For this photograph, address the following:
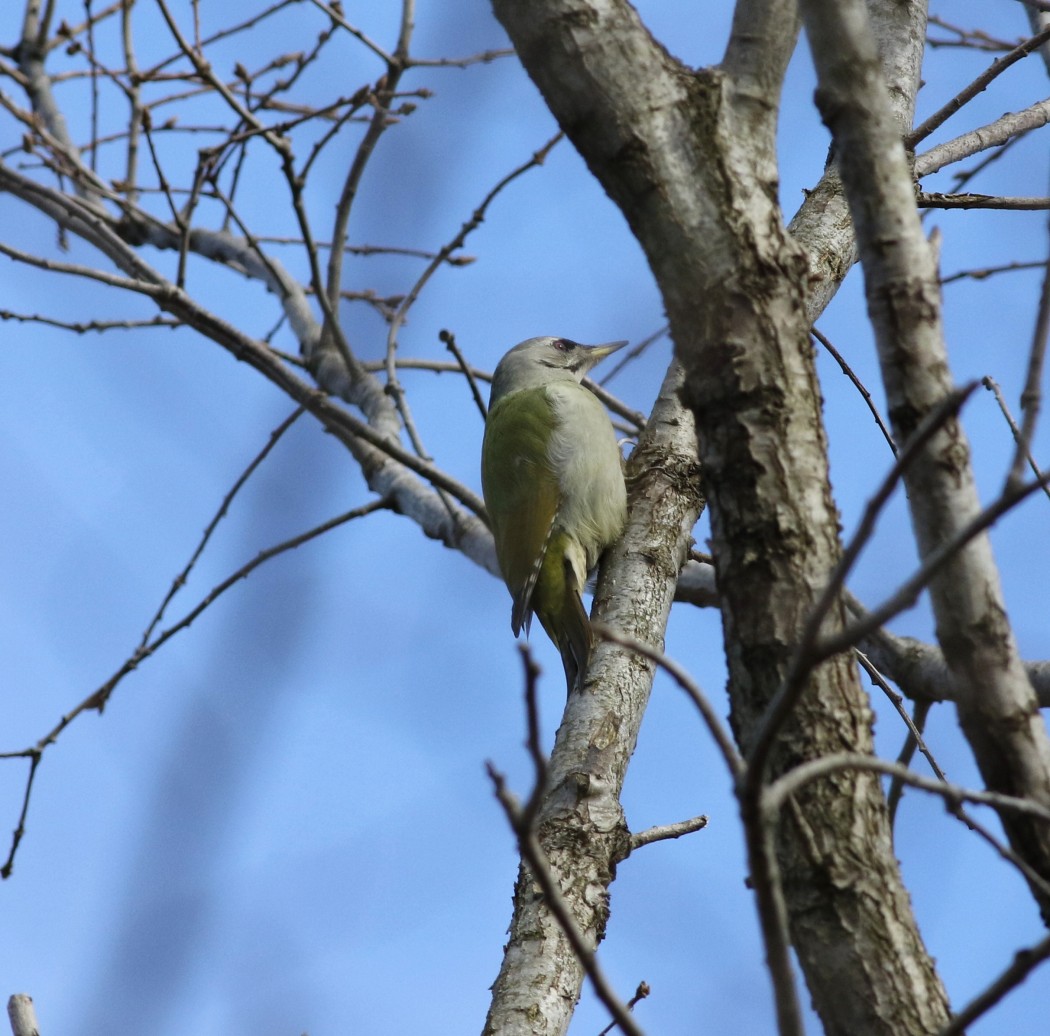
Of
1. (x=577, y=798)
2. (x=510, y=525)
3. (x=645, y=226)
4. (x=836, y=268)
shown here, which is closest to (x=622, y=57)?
(x=645, y=226)

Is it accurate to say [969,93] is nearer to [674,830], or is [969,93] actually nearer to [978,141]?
[978,141]

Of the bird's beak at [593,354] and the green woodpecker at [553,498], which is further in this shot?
the bird's beak at [593,354]

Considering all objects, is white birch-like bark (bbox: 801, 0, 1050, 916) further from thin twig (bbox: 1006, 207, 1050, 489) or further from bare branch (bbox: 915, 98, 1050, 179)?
bare branch (bbox: 915, 98, 1050, 179)

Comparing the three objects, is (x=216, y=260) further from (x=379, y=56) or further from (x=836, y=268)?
(x=836, y=268)

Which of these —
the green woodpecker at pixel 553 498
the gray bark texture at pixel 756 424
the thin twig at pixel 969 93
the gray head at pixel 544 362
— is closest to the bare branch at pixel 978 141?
the thin twig at pixel 969 93

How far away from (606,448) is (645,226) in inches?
161

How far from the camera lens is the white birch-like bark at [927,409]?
148cm

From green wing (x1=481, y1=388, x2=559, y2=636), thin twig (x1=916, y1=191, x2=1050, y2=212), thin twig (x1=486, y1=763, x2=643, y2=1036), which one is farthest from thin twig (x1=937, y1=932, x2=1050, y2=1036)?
green wing (x1=481, y1=388, x2=559, y2=636)

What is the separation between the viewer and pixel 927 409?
149 centimetres

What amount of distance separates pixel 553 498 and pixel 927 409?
13.1ft

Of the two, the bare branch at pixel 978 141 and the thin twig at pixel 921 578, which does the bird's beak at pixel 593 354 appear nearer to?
the bare branch at pixel 978 141

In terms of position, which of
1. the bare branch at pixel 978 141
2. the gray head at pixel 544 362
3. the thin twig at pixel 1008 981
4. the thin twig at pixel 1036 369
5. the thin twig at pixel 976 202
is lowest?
the thin twig at pixel 1008 981

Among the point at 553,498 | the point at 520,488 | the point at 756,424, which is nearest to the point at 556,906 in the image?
the point at 756,424

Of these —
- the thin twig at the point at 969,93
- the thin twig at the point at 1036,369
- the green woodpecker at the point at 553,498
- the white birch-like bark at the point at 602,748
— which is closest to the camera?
the thin twig at the point at 1036,369
